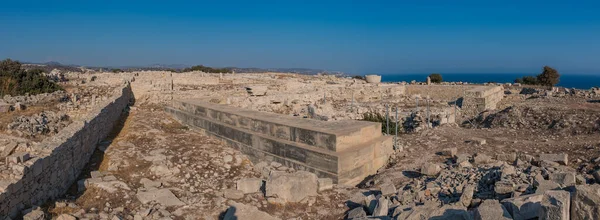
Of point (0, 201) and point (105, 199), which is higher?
point (0, 201)

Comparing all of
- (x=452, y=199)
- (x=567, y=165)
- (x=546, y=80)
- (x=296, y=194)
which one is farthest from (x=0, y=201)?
(x=546, y=80)

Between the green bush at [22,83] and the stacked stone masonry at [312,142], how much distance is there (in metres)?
14.2

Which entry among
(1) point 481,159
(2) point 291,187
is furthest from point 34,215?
(1) point 481,159

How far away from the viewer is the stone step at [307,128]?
23.6ft

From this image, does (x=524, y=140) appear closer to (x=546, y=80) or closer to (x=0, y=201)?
(x=0, y=201)

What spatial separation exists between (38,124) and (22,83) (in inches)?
405

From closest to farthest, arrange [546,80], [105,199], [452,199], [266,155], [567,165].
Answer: [452,199]
[105,199]
[567,165]
[266,155]
[546,80]

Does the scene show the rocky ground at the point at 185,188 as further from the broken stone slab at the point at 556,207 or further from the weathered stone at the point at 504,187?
the broken stone slab at the point at 556,207

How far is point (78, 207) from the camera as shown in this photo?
5.80 meters

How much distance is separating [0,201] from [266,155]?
15.4 ft

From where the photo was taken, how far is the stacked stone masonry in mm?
7098

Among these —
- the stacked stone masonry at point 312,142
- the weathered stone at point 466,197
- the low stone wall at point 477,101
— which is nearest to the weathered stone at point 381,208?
the weathered stone at point 466,197

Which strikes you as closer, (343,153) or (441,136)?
(343,153)

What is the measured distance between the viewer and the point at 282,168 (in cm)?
775
